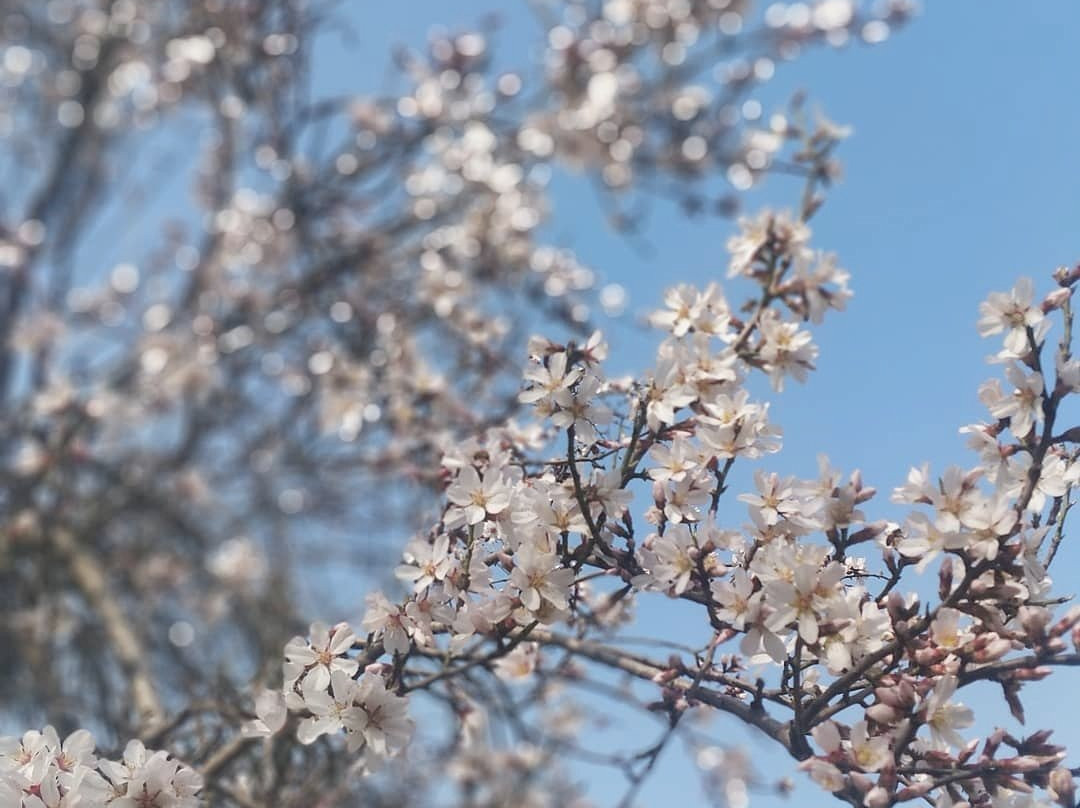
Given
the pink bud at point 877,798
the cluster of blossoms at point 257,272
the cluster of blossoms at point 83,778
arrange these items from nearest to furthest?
the pink bud at point 877,798 < the cluster of blossoms at point 83,778 < the cluster of blossoms at point 257,272

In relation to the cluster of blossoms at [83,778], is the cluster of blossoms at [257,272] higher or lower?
higher

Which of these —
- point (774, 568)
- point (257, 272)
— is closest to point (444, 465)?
point (774, 568)

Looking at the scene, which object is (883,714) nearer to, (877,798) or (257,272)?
(877,798)

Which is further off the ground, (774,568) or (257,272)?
(257,272)

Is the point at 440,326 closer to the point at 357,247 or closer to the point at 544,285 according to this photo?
the point at 544,285

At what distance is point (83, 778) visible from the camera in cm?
138

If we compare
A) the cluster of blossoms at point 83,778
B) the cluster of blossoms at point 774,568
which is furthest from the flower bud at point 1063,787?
the cluster of blossoms at point 83,778

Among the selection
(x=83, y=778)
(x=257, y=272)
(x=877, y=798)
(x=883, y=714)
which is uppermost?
(x=257, y=272)

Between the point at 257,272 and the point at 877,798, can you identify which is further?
the point at 257,272

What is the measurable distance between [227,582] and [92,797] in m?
4.43

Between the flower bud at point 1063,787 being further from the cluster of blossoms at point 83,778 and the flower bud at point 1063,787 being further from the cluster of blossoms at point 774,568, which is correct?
the cluster of blossoms at point 83,778

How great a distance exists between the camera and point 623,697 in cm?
211

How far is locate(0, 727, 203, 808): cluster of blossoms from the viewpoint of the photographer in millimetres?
1342

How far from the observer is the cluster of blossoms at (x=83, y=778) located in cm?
134
